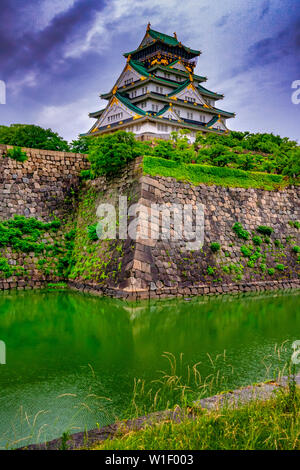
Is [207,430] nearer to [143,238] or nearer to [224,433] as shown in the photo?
[224,433]

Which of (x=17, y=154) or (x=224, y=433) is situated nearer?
(x=224, y=433)

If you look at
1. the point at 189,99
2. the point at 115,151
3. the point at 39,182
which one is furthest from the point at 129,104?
the point at 115,151

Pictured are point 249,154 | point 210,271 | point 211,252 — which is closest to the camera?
point 210,271

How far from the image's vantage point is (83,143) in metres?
21.9

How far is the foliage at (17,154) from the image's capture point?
1485 cm

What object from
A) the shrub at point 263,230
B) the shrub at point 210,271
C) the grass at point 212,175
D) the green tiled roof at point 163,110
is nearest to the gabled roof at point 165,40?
the green tiled roof at point 163,110

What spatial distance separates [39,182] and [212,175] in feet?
21.2

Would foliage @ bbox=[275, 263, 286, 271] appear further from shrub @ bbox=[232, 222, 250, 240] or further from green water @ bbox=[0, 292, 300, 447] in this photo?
green water @ bbox=[0, 292, 300, 447]

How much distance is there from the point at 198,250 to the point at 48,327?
6.28 metres

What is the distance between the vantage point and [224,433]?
343 centimetres

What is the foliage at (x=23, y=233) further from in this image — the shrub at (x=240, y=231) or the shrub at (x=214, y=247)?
the shrub at (x=240, y=231)

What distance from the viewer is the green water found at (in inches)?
186

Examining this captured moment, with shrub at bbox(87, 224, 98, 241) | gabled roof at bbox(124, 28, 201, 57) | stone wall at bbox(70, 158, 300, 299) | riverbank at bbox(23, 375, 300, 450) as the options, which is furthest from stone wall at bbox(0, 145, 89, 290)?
gabled roof at bbox(124, 28, 201, 57)

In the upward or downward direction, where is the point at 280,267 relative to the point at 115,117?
downward
